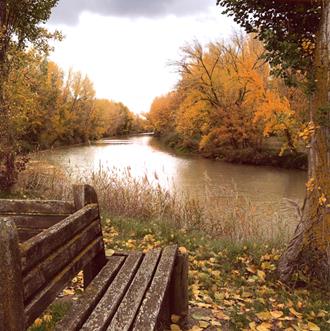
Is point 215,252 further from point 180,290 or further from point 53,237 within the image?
point 53,237

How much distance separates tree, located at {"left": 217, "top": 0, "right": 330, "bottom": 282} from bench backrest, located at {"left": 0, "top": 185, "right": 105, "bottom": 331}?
8.82 ft

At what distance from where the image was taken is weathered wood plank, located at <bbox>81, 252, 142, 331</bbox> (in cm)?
233

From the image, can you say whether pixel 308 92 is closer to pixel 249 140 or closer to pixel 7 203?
pixel 7 203

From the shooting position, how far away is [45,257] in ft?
7.03

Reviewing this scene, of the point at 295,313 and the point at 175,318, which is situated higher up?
the point at 175,318

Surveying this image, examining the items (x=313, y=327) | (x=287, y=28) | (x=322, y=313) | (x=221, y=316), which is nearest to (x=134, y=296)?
(x=221, y=316)

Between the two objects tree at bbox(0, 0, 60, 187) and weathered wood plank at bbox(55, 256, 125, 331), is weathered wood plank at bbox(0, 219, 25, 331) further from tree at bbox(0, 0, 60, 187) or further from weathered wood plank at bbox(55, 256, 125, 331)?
tree at bbox(0, 0, 60, 187)

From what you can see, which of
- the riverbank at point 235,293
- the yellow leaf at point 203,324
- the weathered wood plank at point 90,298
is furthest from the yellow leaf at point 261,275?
the weathered wood plank at point 90,298

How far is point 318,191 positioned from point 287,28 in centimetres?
217

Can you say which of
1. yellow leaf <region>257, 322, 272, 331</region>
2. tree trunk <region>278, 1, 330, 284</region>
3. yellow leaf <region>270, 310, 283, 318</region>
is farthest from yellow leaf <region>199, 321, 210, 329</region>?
tree trunk <region>278, 1, 330, 284</region>

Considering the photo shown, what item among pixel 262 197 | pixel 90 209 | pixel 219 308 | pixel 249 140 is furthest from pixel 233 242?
pixel 249 140

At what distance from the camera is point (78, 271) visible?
101 inches

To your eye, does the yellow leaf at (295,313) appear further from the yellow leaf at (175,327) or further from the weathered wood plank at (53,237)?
the weathered wood plank at (53,237)

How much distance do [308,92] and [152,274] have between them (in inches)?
118
